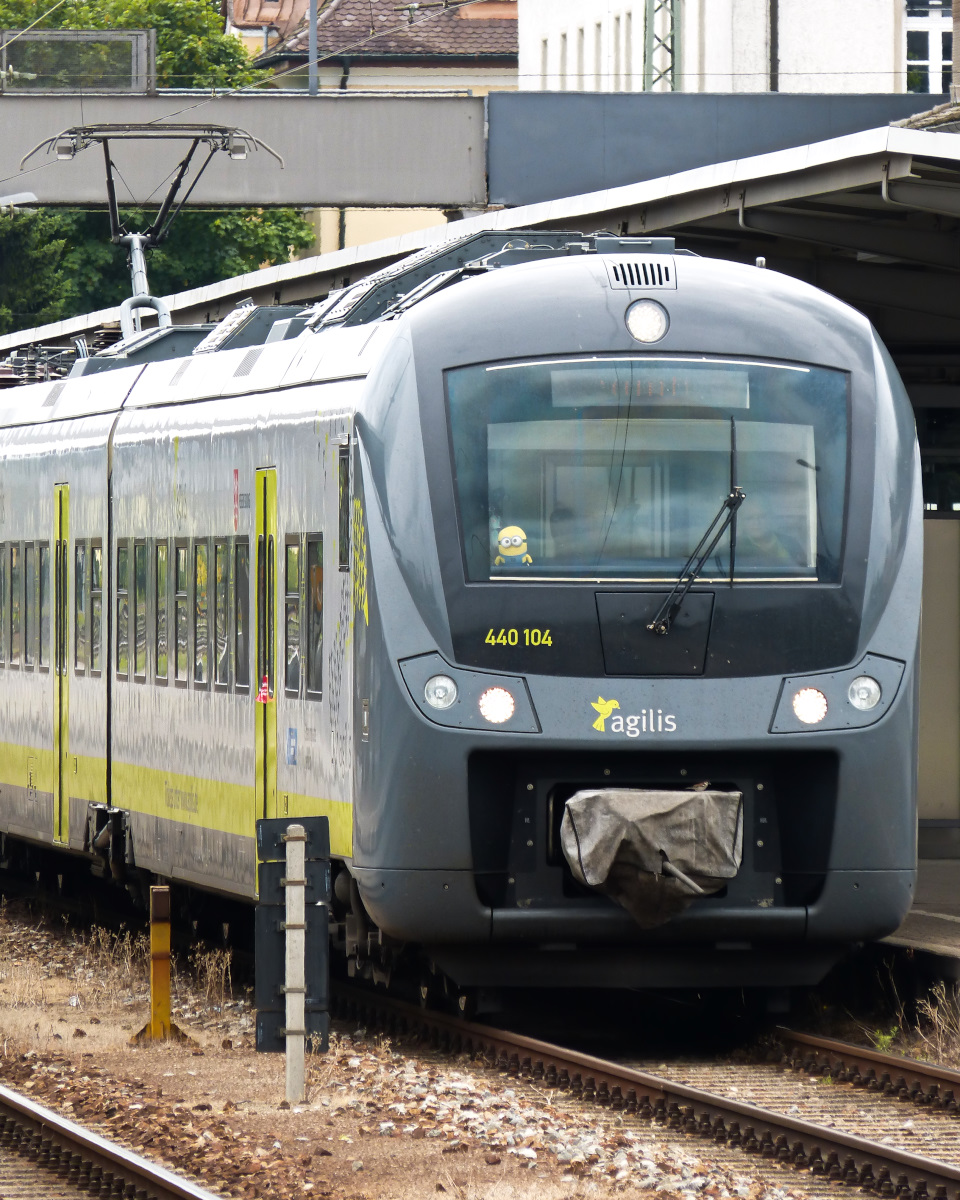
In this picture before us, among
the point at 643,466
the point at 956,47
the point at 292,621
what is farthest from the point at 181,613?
the point at 956,47

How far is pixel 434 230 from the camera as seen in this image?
20.2 m

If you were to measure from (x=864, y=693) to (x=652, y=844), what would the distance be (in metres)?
1.06

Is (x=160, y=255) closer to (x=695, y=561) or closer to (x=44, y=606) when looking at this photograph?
(x=44, y=606)

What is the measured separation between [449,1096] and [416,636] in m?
1.79

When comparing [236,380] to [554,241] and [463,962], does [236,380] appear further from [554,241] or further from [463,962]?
[463,962]

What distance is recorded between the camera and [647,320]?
10805mm

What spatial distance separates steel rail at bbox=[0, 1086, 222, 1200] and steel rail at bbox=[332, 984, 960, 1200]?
1.91 metres

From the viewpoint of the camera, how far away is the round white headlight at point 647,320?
424 inches

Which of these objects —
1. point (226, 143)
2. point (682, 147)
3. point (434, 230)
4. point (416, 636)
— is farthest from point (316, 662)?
point (682, 147)

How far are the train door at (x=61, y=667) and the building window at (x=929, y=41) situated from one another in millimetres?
41064

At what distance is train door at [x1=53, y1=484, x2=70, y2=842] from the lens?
15.4m

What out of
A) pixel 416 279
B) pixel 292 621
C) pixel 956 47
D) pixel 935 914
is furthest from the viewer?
pixel 956 47

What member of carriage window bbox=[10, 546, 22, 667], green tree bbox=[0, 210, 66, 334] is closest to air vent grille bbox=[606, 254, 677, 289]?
carriage window bbox=[10, 546, 22, 667]

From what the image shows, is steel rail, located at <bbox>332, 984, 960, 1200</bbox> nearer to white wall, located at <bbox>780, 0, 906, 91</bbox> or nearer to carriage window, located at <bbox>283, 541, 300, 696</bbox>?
carriage window, located at <bbox>283, 541, 300, 696</bbox>
